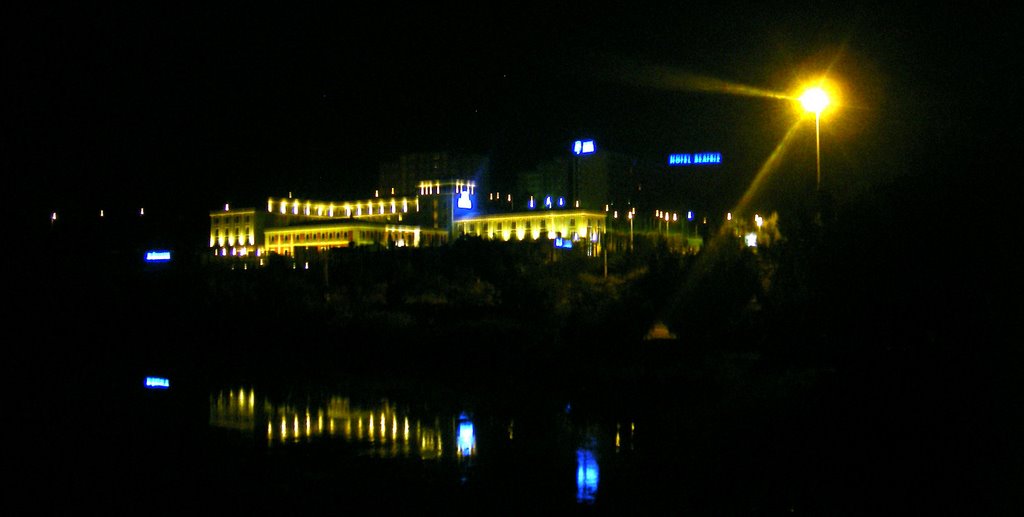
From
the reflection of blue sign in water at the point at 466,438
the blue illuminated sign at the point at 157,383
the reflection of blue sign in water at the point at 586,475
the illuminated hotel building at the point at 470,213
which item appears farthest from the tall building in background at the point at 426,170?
the reflection of blue sign in water at the point at 586,475

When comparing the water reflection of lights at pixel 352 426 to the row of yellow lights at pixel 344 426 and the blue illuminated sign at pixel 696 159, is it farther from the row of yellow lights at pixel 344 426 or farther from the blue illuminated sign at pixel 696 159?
the blue illuminated sign at pixel 696 159

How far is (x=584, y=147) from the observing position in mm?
95750

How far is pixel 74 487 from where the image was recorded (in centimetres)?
1319

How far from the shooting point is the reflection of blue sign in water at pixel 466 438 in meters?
15.1

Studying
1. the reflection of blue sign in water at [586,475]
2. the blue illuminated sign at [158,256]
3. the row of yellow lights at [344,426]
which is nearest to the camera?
the reflection of blue sign in water at [586,475]

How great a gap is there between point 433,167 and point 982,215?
310 feet

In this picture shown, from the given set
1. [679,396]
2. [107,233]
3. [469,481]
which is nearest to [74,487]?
[469,481]

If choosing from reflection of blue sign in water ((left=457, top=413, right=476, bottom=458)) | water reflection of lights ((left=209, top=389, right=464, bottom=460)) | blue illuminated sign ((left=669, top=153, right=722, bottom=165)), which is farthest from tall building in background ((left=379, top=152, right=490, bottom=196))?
reflection of blue sign in water ((left=457, top=413, right=476, bottom=458))

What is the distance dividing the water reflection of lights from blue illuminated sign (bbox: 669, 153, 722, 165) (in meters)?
83.2

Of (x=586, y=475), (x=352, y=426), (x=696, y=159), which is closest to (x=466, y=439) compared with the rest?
(x=352, y=426)

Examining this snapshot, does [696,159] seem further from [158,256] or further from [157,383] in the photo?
[157,383]

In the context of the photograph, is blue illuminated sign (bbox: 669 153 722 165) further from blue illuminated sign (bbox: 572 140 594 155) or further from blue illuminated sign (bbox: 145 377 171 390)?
blue illuminated sign (bbox: 145 377 171 390)

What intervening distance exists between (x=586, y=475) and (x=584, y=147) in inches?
3324

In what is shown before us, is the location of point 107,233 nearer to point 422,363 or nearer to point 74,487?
point 422,363
